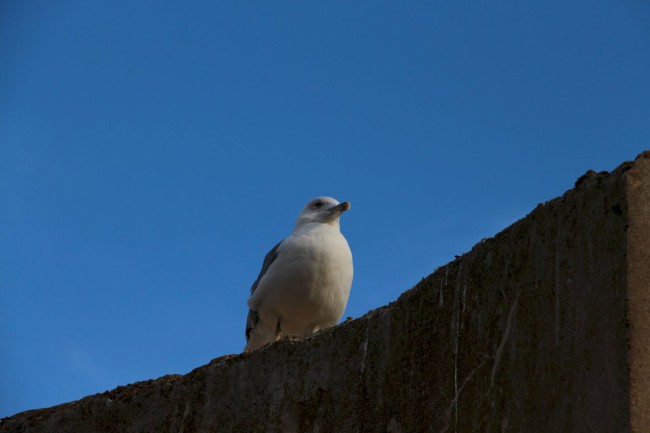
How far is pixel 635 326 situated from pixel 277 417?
2368 mm

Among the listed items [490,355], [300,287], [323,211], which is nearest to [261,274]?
[300,287]

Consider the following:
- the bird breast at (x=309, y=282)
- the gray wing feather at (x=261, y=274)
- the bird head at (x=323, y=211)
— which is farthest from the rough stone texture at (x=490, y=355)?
the bird head at (x=323, y=211)


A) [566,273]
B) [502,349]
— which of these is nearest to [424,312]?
[502,349]

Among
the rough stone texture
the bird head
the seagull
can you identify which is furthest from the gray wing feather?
the rough stone texture

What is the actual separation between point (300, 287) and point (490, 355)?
3850 millimetres

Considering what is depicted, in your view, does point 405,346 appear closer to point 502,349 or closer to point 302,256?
point 502,349

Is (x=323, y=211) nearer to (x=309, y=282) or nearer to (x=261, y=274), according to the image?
(x=261, y=274)

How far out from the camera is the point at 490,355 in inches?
183

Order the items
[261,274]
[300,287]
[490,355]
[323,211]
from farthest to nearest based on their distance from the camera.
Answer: [323,211]
[261,274]
[300,287]
[490,355]

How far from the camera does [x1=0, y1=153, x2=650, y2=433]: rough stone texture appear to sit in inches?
158

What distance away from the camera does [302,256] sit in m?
8.49

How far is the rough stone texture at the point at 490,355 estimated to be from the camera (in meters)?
4.00

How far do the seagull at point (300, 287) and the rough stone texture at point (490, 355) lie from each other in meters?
2.12

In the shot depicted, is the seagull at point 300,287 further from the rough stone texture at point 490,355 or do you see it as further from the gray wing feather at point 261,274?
the rough stone texture at point 490,355
